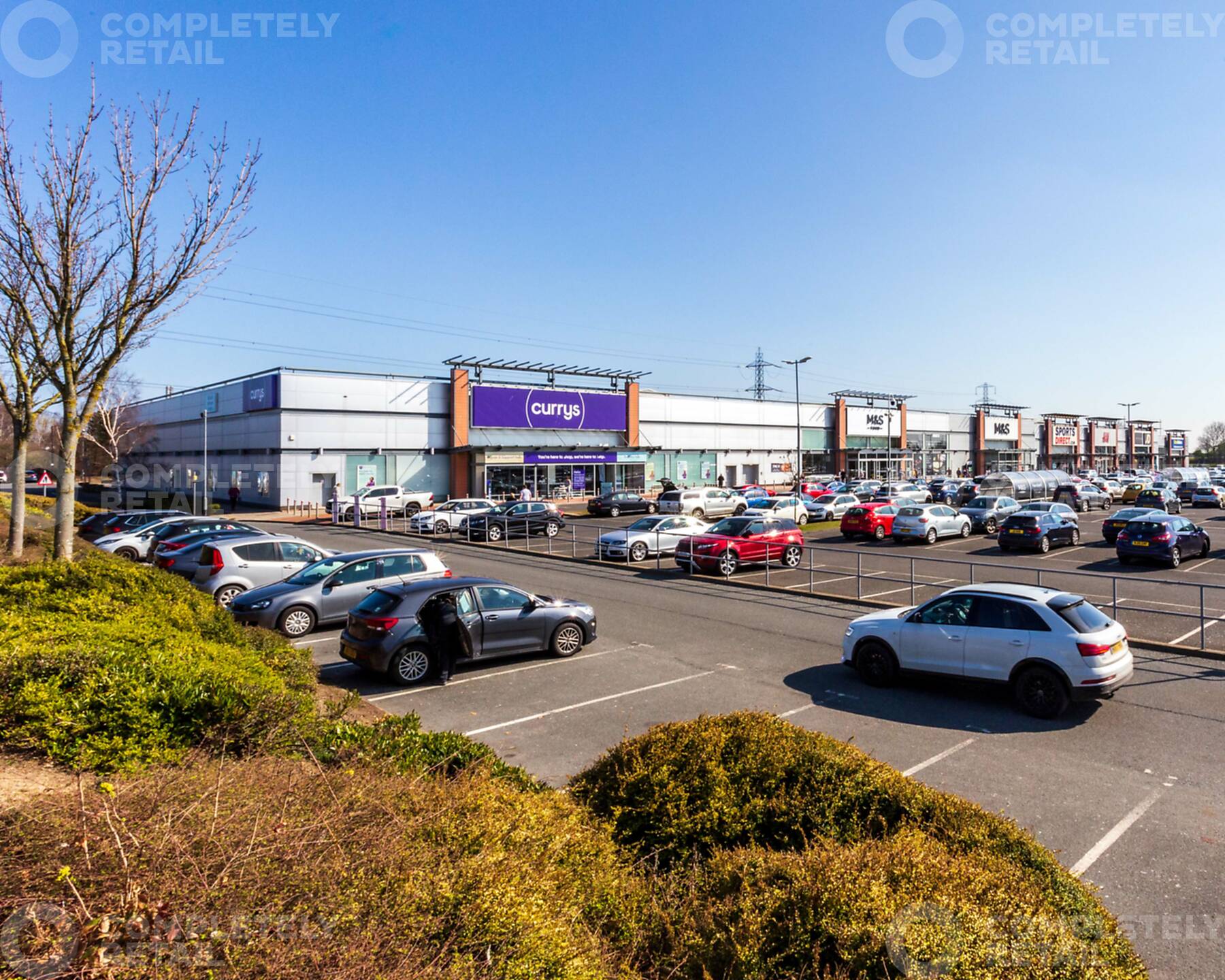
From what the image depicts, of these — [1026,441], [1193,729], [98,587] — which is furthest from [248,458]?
[1026,441]

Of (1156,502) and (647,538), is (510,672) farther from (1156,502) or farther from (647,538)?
(1156,502)

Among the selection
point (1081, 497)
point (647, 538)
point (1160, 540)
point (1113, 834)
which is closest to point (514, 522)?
point (647, 538)

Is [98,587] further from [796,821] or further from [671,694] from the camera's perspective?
[796,821]

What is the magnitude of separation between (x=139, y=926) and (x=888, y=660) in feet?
32.0

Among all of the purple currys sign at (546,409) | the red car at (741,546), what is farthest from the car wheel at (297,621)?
the purple currys sign at (546,409)

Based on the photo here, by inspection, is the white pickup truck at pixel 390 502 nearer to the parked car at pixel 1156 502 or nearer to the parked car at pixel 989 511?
the parked car at pixel 989 511

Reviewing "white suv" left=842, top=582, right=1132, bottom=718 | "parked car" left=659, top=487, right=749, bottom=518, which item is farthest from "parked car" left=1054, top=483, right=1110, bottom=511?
"white suv" left=842, top=582, right=1132, bottom=718

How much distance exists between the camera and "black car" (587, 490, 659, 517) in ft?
148

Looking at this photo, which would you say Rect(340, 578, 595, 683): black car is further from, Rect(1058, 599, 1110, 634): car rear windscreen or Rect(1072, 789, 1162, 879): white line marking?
Rect(1072, 789, 1162, 879): white line marking

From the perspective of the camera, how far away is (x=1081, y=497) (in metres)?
46.7

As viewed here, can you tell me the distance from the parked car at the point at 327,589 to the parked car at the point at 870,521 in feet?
67.9

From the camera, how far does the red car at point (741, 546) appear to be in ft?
71.3

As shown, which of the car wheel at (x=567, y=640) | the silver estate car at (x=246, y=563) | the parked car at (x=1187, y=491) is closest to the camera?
the car wheel at (x=567, y=640)

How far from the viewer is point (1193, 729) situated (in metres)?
8.91
